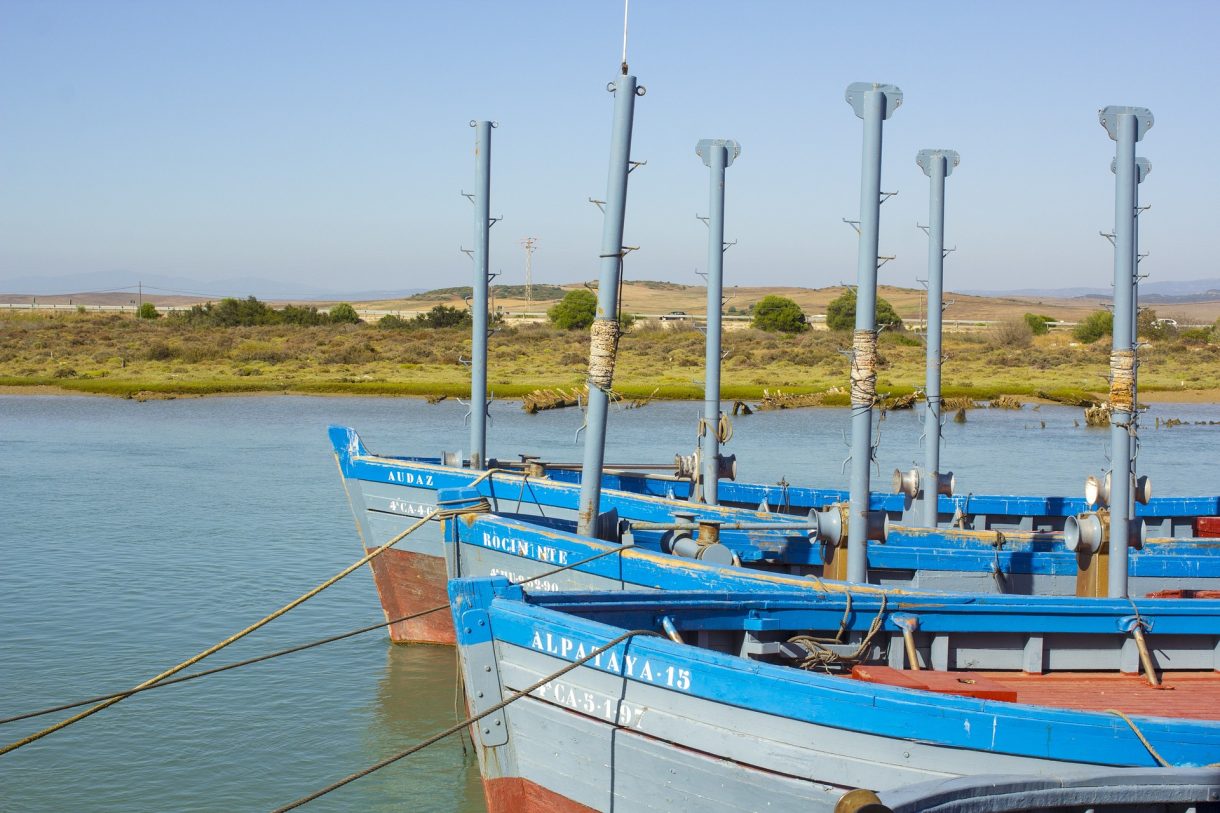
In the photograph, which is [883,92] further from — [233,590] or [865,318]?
[233,590]

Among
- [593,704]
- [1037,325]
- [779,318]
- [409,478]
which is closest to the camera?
[593,704]

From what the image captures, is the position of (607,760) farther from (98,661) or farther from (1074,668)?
(98,661)

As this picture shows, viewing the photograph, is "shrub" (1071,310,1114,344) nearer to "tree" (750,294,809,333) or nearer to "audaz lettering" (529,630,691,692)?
"tree" (750,294,809,333)

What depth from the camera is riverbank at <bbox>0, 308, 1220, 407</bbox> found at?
5522cm

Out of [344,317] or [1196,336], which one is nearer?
[1196,336]

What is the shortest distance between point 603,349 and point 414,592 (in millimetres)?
5040

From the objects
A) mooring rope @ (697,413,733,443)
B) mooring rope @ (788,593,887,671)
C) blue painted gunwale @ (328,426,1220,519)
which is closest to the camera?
mooring rope @ (788,593,887,671)

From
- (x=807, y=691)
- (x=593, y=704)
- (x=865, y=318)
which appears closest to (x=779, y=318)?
(x=865, y=318)

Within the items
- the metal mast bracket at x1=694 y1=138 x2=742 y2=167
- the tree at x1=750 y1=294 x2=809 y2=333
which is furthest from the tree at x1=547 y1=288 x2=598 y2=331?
the metal mast bracket at x1=694 y1=138 x2=742 y2=167

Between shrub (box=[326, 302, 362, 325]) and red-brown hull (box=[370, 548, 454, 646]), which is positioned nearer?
red-brown hull (box=[370, 548, 454, 646])

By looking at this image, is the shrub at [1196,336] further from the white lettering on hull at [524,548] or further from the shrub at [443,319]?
the white lettering on hull at [524,548]

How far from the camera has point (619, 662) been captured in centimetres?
773

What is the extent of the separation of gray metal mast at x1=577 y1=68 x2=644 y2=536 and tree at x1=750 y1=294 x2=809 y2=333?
74.4 m

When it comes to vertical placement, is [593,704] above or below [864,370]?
below
